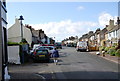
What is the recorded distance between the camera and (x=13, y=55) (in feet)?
67.3

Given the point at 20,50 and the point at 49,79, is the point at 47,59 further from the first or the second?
Result: the point at 49,79

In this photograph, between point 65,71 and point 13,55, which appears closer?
point 65,71

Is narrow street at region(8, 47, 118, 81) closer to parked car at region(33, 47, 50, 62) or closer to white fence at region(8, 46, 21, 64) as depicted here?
white fence at region(8, 46, 21, 64)

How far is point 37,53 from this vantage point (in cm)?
2269

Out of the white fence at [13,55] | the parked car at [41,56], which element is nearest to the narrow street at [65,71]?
the white fence at [13,55]

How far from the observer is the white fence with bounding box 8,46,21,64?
2017cm

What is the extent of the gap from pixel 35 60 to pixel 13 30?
41.0 metres

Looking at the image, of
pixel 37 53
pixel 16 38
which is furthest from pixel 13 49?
pixel 16 38

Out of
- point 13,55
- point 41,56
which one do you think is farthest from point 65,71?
point 41,56

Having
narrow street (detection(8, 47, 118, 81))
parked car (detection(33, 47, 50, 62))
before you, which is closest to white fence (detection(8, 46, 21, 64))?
narrow street (detection(8, 47, 118, 81))

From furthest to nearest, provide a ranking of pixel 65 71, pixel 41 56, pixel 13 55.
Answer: pixel 41 56 < pixel 13 55 < pixel 65 71

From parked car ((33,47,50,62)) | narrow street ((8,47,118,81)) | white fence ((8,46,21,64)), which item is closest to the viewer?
narrow street ((8,47,118,81))

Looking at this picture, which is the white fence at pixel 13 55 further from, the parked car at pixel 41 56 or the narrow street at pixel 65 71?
the parked car at pixel 41 56

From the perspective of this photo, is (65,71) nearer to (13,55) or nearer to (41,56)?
(13,55)
